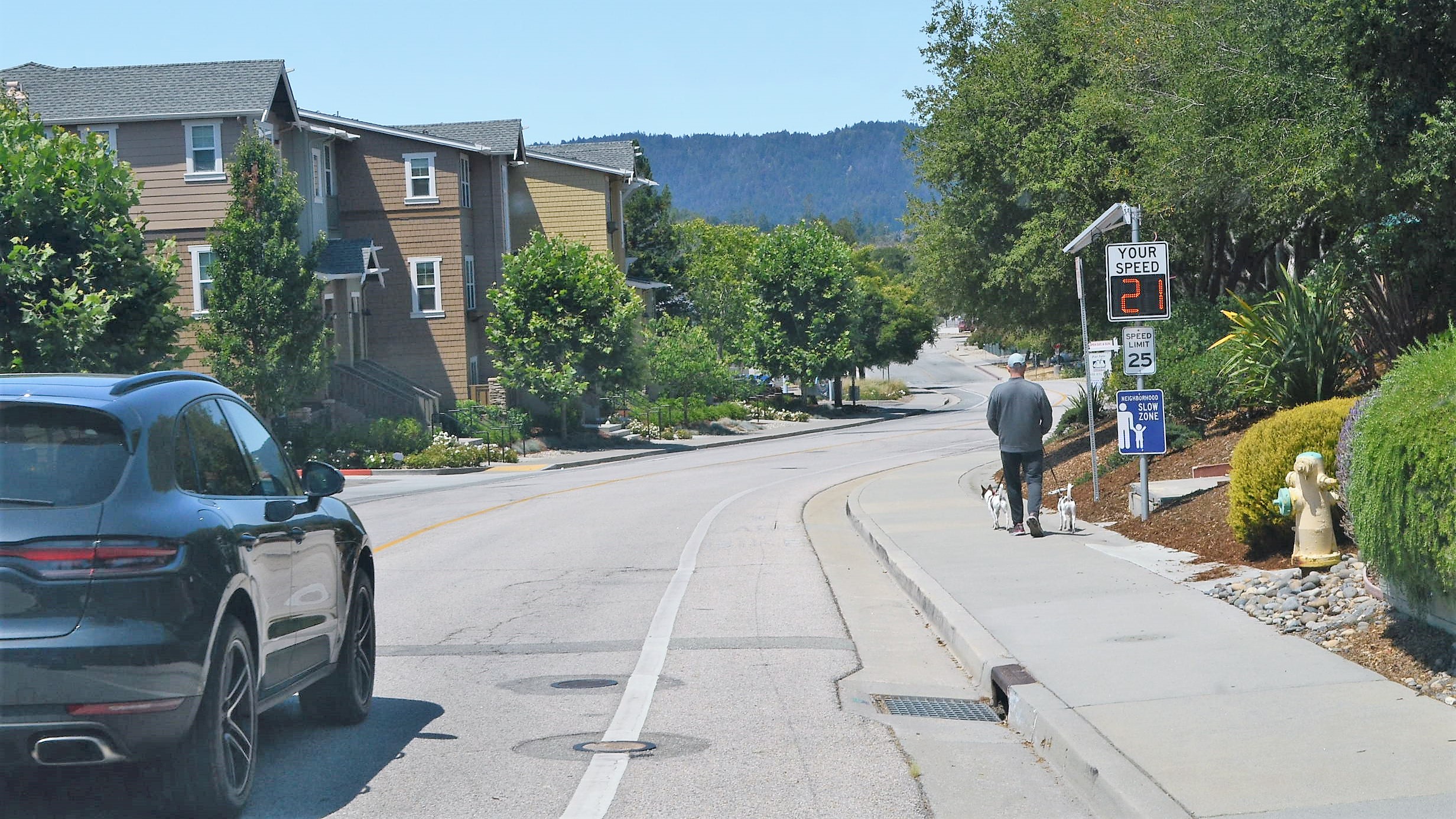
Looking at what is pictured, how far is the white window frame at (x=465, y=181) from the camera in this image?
155 ft

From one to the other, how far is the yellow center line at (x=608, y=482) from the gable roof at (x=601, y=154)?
42.6 feet

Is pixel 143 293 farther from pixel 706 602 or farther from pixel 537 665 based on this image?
pixel 537 665

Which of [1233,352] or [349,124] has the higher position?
[349,124]

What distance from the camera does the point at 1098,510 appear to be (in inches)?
682

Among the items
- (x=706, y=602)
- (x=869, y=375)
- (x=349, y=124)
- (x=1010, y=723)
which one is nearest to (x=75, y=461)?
(x=1010, y=723)

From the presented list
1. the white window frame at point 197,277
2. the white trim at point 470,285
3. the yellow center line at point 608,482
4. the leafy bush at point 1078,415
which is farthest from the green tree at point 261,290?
the leafy bush at point 1078,415

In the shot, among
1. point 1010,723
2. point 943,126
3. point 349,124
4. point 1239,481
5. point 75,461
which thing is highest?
point 349,124

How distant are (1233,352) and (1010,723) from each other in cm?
1169

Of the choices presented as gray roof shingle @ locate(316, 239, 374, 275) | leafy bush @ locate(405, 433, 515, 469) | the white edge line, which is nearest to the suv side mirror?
the white edge line

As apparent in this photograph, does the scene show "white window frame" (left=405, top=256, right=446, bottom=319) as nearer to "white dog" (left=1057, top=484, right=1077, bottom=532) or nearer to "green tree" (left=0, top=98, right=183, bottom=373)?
"green tree" (left=0, top=98, right=183, bottom=373)

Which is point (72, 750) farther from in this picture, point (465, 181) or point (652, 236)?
point (652, 236)

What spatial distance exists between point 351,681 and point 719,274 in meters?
83.6

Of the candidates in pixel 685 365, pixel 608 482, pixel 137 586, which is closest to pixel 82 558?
pixel 137 586

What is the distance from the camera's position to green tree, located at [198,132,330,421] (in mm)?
34562
